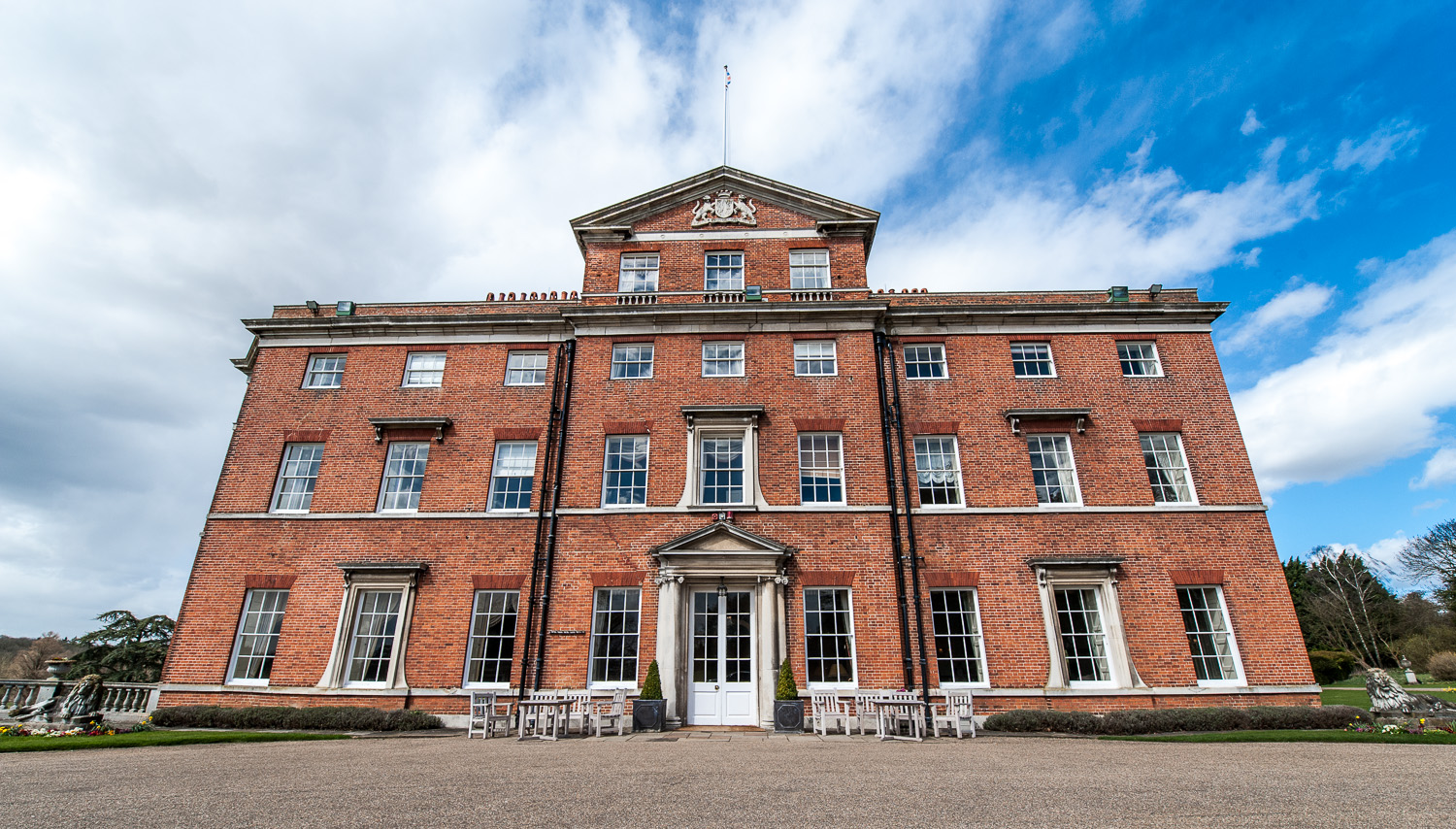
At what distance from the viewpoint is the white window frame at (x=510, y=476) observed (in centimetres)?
1622

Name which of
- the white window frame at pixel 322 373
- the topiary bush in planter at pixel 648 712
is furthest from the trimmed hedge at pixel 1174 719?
the white window frame at pixel 322 373

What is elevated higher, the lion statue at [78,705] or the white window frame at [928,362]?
the white window frame at [928,362]

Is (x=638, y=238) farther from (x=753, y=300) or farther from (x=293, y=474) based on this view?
(x=293, y=474)

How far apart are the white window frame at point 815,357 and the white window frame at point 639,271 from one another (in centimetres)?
472

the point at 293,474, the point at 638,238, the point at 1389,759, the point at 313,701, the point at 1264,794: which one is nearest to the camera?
the point at 1264,794

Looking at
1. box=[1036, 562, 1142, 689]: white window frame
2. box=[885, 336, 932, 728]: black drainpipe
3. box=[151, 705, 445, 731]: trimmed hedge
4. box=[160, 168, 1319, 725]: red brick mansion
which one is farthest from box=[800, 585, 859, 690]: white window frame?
box=[151, 705, 445, 731]: trimmed hedge

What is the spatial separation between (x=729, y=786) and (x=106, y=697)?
52.9ft

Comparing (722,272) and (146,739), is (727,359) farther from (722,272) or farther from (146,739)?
(146,739)

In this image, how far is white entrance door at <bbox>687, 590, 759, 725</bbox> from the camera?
1404cm

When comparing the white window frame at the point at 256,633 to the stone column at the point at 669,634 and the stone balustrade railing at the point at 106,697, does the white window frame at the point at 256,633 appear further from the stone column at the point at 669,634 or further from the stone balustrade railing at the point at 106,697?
the stone column at the point at 669,634

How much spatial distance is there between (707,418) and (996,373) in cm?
815

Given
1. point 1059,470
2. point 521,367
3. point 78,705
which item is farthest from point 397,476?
point 1059,470

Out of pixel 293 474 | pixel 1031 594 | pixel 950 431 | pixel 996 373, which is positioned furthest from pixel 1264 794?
pixel 293 474

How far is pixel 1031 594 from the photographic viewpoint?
1497 centimetres
